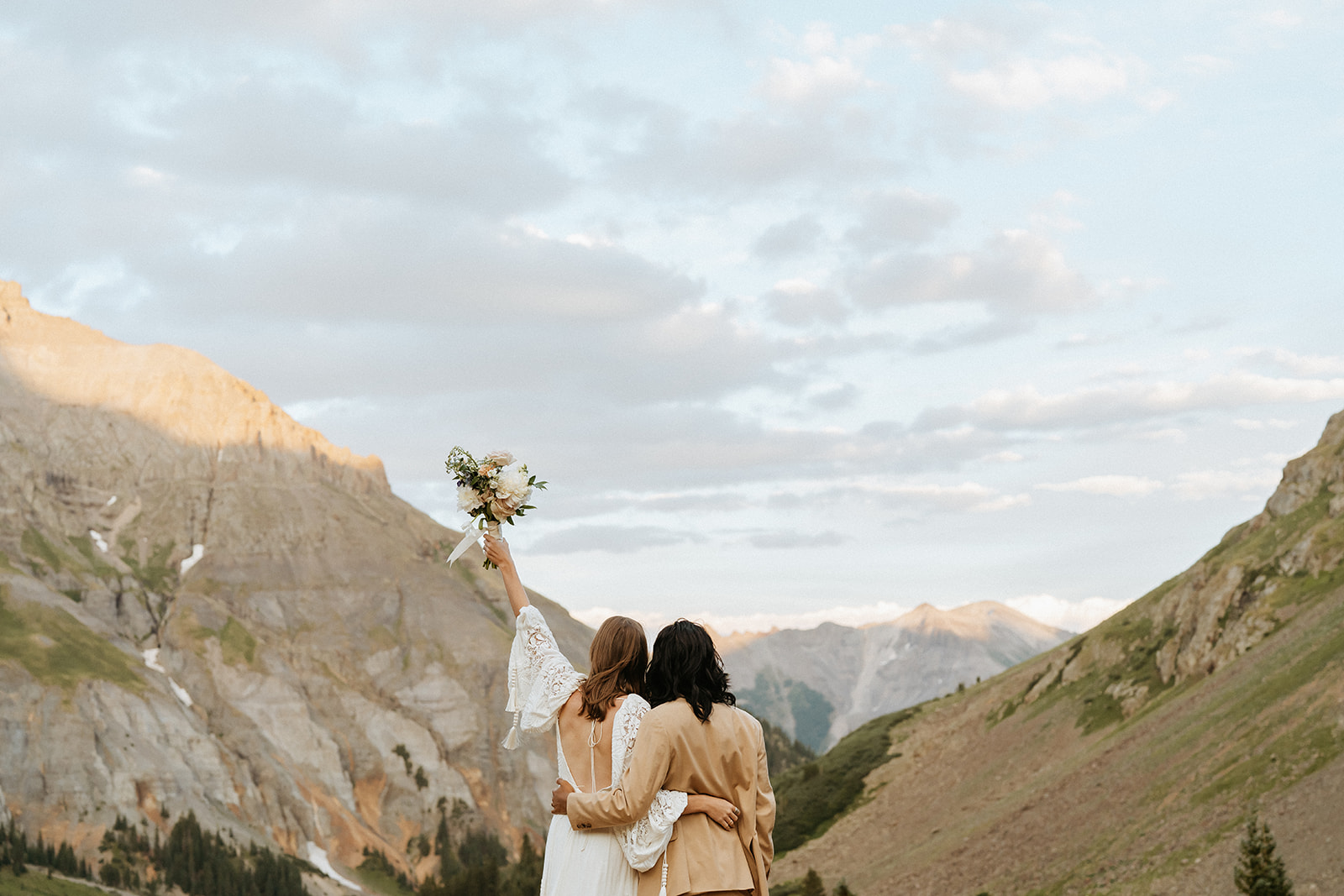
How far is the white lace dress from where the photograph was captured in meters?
7.77

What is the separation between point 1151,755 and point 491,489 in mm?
49160

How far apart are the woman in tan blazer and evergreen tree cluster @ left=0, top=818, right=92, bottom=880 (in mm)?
180538

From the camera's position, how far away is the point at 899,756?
89.1m

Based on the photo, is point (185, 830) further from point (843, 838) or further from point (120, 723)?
point (843, 838)

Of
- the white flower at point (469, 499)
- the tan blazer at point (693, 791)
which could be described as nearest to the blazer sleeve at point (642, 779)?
the tan blazer at point (693, 791)

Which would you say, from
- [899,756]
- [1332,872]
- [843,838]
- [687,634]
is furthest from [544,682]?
→ [899,756]

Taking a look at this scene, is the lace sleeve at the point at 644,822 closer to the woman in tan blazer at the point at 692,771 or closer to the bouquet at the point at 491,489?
the woman in tan blazer at the point at 692,771

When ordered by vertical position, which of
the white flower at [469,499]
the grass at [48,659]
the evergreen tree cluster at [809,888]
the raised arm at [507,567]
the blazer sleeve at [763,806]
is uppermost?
the grass at [48,659]

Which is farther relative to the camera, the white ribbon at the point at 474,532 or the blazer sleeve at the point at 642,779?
the white ribbon at the point at 474,532

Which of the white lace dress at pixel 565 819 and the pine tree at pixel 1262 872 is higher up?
the white lace dress at pixel 565 819

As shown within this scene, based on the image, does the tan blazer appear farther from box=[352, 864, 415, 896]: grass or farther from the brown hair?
box=[352, 864, 415, 896]: grass

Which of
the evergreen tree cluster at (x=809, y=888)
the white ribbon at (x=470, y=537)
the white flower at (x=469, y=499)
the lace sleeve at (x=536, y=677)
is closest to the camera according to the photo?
the lace sleeve at (x=536, y=677)

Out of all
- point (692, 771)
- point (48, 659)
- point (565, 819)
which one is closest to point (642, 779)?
point (692, 771)

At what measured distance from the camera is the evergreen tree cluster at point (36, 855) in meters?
157
